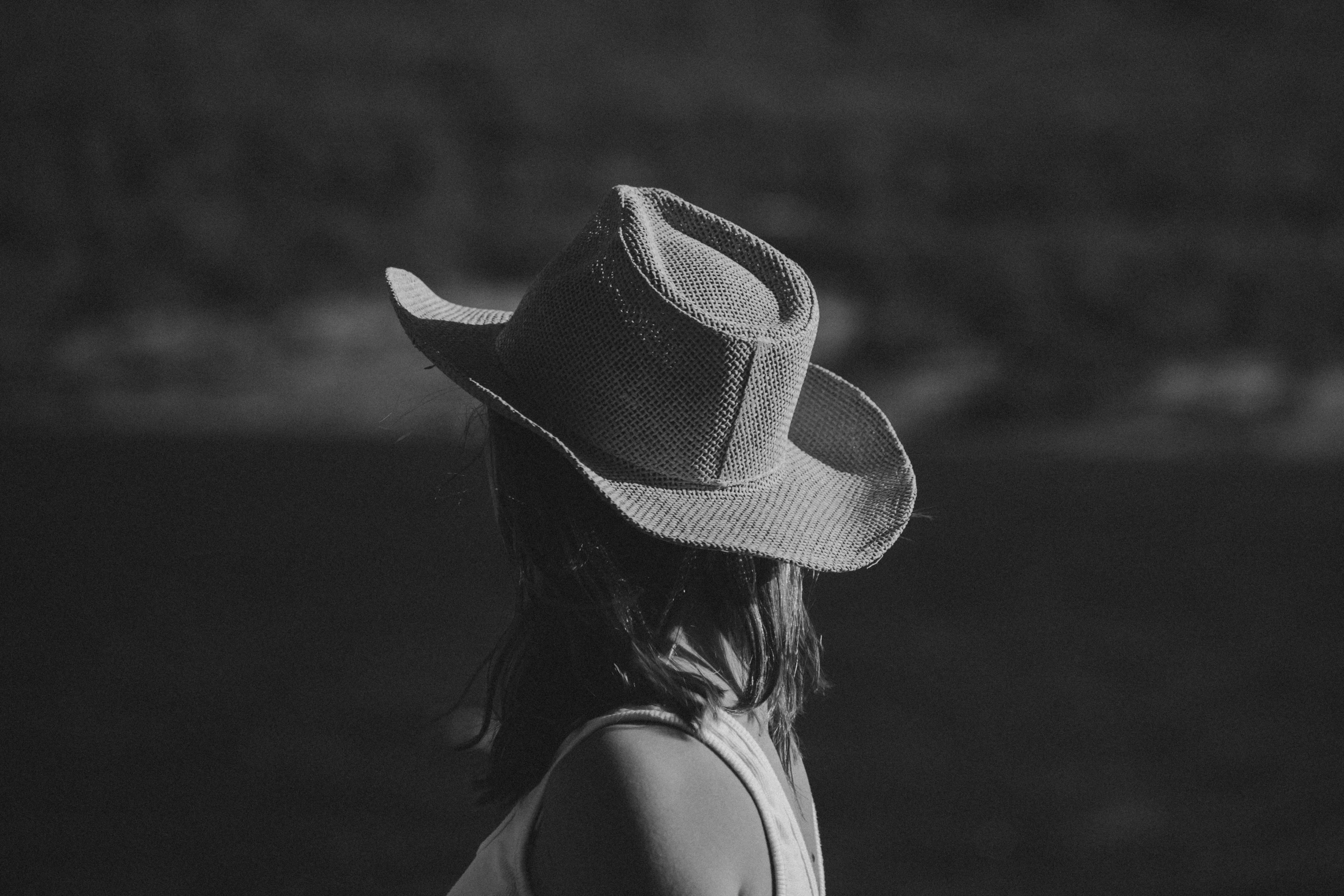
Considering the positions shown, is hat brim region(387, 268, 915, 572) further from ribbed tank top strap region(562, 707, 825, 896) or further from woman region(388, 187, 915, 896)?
ribbed tank top strap region(562, 707, 825, 896)

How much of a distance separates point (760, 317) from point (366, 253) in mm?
14968

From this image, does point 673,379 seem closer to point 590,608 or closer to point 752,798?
point 590,608

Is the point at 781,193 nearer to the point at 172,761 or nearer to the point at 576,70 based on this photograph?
the point at 576,70

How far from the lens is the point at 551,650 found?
1165 mm

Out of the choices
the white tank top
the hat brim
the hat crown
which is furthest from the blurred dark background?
the white tank top

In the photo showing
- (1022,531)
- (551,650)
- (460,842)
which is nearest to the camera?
(551,650)

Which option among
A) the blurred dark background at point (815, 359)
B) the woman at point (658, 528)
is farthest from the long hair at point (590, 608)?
the blurred dark background at point (815, 359)

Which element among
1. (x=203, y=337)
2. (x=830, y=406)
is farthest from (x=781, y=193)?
(x=830, y=406)

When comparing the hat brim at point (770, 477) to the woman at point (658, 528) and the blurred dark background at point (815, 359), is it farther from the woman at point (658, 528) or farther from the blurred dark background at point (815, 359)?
the blurred dark background at point (815, 359)

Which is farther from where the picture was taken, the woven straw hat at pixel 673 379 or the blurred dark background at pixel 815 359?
the blurred dark background at pixel 815 359

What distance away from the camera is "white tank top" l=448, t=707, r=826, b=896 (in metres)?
1.03

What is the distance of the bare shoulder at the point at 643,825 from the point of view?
0.97 m

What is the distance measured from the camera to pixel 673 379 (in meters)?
1.15

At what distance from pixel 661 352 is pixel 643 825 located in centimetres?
37
